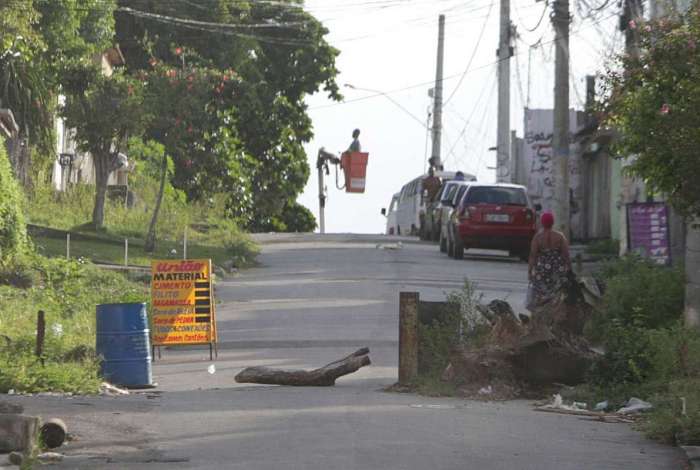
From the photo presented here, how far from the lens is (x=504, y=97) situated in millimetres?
48812

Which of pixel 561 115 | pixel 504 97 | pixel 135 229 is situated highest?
pixel 504 97

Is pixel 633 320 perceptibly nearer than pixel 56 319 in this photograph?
Yes

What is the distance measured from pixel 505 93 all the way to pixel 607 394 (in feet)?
110

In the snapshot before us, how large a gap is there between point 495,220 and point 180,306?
18814mm

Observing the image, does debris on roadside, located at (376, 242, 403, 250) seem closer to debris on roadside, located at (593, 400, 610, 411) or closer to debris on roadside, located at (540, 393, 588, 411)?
debris on roadside, located at (540, 393, 588, 411)

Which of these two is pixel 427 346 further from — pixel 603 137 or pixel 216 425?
pixel 603 137

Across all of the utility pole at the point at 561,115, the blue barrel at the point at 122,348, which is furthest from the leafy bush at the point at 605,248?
the blue barrel at the point at 122,348

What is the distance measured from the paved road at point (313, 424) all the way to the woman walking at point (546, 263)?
2.02m

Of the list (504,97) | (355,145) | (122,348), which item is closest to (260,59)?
(355,145)

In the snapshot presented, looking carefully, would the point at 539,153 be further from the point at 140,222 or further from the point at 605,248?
the point at 140,222

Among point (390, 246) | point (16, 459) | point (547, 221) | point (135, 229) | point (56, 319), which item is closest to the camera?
point (16, 459)

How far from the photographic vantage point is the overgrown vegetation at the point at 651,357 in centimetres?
1325

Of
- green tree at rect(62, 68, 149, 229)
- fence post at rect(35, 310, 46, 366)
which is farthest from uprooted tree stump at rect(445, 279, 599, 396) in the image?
green tree at rect(62, 68, 149, 229)

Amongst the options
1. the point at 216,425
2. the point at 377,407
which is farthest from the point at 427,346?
the point at 216,425
